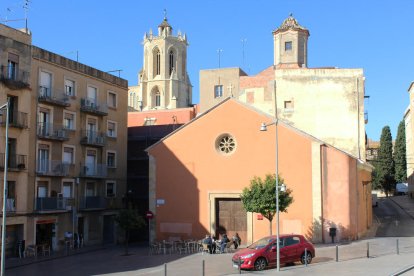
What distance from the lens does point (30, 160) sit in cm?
3669

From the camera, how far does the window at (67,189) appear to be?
132ft

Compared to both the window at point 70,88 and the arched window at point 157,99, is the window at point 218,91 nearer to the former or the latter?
the window at point 70,88

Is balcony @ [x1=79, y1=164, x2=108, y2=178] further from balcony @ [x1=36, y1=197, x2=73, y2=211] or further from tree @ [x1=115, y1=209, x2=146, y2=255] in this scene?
tree @ [x1=115, y1=209, x2=146, y2=255]

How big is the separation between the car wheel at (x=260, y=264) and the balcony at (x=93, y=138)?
2145cm

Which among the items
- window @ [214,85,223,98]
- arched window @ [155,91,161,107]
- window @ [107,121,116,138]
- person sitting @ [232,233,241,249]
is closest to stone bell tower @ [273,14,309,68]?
window @ [214,85,223,98]

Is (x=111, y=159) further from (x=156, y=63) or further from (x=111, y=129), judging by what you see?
(x=156, y=63)

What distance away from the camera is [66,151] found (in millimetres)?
40625

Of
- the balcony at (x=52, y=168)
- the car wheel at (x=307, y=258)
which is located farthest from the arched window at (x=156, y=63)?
the car wheel at (x=307, y=258)

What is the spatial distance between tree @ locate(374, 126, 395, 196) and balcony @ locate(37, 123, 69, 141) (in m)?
54.9

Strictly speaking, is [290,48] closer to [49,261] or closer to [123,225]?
[123,225]

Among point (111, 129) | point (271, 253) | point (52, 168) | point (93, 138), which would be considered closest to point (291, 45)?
point (111, 129)

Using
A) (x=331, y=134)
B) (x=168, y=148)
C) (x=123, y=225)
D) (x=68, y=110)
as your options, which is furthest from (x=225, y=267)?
(x=331, y=134)

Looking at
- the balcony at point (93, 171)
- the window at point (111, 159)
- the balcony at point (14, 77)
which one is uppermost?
the balcony at point (14, 77)

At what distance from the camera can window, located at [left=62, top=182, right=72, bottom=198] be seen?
4019cm
